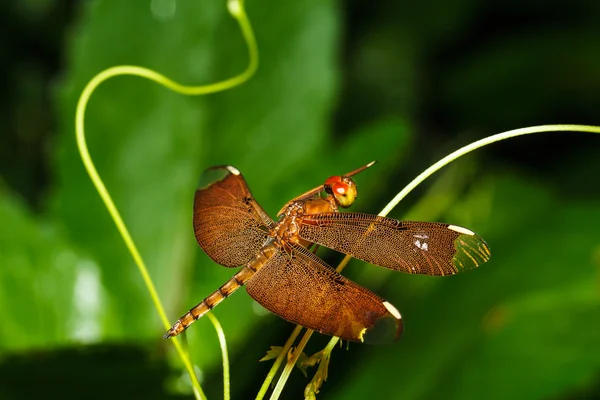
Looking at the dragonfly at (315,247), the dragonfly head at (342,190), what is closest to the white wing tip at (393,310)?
the dragonfly at (315,247)

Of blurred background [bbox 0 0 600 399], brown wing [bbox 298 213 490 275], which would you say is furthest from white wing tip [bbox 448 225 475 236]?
blurred background [bbox 0 0 600 399]

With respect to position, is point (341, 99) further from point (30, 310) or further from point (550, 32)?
point (30, 310)

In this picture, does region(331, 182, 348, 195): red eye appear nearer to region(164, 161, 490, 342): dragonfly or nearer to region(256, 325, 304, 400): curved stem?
region(164, 161, 490, 342): dragonfly

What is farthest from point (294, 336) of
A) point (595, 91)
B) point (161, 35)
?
point (595, 91)

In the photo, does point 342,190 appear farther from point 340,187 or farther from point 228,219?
point 228,219

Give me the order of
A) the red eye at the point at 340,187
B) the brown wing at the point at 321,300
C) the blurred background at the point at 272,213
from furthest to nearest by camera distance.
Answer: the blurred background at the point at 272,213 → the red eye at the point at 340,187 → the brown wing at the point at 321,300

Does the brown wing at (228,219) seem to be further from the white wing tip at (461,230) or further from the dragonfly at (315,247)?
the white wing tip at (461,230)
